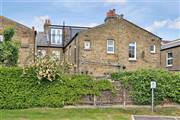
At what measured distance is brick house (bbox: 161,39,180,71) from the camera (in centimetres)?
4305

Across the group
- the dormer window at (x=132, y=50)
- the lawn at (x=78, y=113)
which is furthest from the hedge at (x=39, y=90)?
the dormer window at (x=132, y=50)

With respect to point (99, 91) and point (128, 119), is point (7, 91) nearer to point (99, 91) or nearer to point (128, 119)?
point (99, 91)

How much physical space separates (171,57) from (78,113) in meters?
24.5

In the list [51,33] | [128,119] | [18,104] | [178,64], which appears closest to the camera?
[128,119]

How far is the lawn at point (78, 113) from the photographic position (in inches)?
845

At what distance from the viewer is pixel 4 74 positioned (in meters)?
24.2

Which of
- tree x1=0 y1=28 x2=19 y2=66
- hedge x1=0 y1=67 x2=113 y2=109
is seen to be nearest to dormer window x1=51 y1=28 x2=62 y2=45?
tree x1=0 y1=28 x2=19 y2=66

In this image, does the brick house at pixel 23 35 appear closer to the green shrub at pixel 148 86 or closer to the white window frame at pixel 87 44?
the white window frame at pixel 87 44

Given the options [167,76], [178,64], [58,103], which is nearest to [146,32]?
[178,64]

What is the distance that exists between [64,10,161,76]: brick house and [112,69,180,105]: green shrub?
14636mm

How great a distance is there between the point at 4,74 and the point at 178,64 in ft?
78.2

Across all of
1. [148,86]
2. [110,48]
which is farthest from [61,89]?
[110,48]

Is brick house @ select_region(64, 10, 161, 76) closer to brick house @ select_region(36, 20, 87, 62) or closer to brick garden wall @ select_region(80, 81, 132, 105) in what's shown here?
brick house @ select_region(36, 20, 87, 62)

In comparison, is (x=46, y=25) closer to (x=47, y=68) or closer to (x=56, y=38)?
(x=56, y=38)
